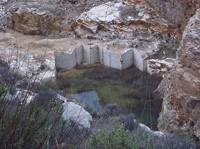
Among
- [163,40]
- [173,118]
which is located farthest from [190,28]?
[163,40]

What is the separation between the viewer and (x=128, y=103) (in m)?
10.0

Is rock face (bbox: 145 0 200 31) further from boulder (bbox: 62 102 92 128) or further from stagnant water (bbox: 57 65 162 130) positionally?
boulder (bbox: 62 102 92 128)

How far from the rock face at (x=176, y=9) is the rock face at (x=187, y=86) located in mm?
5834

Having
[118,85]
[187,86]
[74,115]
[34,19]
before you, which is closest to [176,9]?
[118,85]

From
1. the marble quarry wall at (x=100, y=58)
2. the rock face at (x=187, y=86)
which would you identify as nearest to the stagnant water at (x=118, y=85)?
the marble quarry wall at (x=100, y=58)

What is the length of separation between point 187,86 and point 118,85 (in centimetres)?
539

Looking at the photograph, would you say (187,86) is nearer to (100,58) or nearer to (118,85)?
(118,85)

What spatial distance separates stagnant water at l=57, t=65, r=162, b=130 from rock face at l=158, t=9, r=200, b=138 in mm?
2007

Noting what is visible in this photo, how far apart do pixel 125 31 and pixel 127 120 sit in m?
8.03

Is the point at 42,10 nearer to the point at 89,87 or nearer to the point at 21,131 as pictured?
the point at 89,87

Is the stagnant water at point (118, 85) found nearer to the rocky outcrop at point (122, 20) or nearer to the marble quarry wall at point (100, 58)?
the marble quarry wall at point (100, 58)

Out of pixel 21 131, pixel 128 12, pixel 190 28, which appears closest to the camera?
pixel 21 131

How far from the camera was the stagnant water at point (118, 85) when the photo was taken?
1012 centimetres

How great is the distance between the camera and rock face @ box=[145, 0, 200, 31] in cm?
1265
